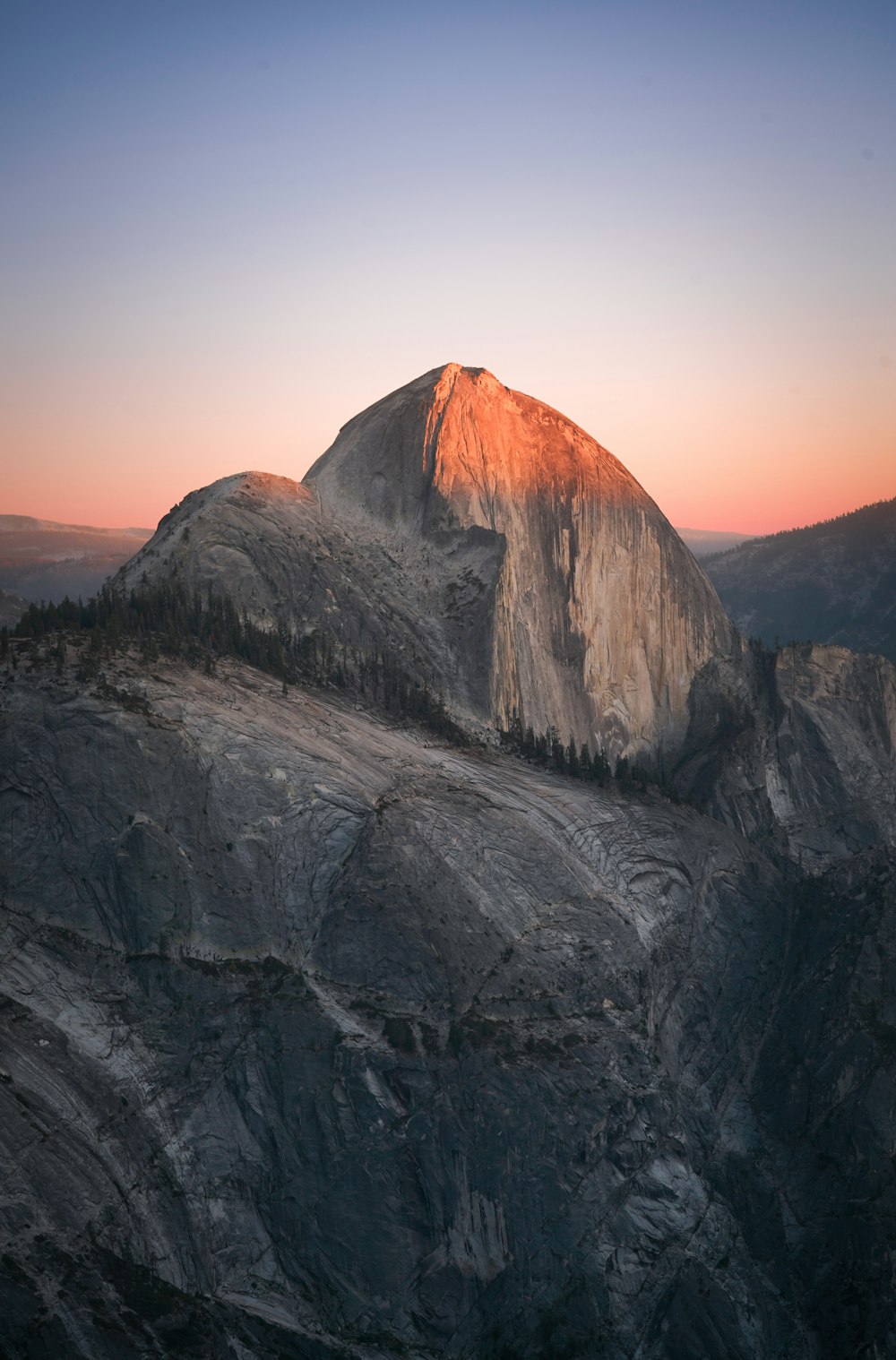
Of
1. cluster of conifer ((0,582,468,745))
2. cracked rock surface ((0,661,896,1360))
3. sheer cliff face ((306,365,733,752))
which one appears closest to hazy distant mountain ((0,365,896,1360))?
cracked rock surface ((0,661,896,1360))

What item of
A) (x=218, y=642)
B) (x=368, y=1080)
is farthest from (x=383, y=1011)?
(x=218, y=642)

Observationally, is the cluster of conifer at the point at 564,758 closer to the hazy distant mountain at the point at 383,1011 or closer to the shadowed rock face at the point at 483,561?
the hazy distant mountain at the point at 383,1011

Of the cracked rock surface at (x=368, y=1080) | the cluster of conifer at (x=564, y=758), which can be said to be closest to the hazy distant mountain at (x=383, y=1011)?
the cracked rock surface at (x=368, y=1080)

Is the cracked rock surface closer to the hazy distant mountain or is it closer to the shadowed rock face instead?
the hazy distant mountain

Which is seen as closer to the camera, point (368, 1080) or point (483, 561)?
point (368, 1080)

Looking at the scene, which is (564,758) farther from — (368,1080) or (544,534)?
(368,1080)

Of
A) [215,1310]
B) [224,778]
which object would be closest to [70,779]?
[224,778]
